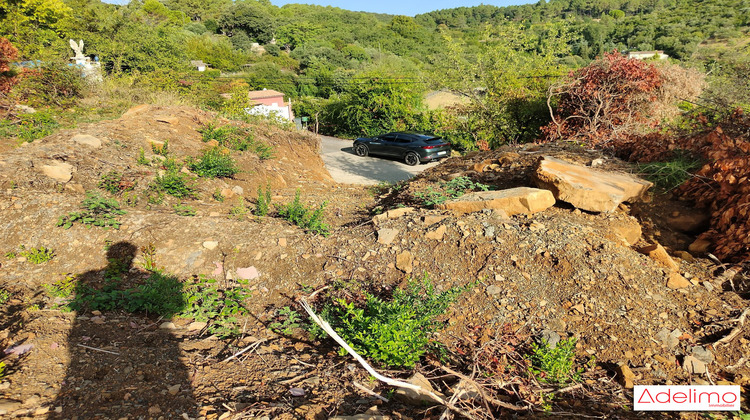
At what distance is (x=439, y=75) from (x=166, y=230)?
884 centimetres

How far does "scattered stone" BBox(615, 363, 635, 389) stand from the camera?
2758 millimetres

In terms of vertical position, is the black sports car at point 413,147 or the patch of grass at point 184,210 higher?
the patch of grass at point 184,210

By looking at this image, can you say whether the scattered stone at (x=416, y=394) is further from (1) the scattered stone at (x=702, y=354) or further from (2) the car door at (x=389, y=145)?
(2) the car door at (x=389, y=145)

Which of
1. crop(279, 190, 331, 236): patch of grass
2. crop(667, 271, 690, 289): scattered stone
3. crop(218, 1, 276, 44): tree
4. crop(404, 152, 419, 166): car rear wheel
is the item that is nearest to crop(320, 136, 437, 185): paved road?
crop(404, 152, 419, 166): car rear wheel

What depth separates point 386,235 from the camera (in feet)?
14.5

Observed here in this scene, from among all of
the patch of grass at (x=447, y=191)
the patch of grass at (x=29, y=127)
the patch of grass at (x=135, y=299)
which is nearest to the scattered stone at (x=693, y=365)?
the patch of grass at (x=447, y=191)

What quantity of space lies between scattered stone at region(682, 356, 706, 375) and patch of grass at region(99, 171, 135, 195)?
6.78 m

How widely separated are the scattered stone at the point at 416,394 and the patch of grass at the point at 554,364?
83 cm

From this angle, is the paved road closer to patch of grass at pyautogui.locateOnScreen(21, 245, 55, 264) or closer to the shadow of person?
patch of grass at pyautogui.locateOnScreen(21, 245, 55, 264)

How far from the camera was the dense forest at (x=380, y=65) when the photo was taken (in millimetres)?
10211

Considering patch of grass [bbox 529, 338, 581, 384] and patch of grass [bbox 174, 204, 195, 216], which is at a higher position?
patch of grass [bbox 174, 204, 195, 216]

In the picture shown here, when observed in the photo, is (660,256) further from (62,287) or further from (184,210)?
(62,287)

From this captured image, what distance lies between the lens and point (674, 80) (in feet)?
30.9

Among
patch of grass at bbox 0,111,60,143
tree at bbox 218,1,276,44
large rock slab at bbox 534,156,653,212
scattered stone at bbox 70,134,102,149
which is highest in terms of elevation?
tree at bbox 218,1,276,44
